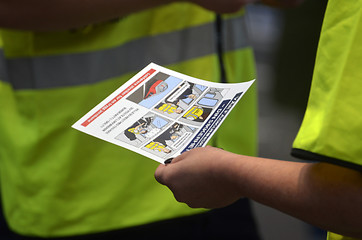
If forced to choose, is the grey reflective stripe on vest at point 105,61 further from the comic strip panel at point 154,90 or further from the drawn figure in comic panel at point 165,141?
the drawn figure in comic panel at point 165,141

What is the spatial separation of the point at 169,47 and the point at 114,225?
40cm

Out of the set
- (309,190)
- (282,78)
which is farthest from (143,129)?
(282,78)

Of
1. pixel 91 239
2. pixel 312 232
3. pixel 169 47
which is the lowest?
pixel 312 232

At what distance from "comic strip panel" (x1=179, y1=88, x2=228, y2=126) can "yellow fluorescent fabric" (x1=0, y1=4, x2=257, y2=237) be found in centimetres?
25

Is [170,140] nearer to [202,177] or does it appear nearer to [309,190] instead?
[202,177]

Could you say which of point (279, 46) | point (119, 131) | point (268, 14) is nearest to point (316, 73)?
point (119, 131)

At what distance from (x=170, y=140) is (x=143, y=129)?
0.04m

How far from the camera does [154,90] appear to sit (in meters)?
0.77

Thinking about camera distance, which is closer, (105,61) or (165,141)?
(165,141)

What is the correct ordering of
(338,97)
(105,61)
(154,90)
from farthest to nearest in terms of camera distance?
(105,61), (154,90), (338,97)

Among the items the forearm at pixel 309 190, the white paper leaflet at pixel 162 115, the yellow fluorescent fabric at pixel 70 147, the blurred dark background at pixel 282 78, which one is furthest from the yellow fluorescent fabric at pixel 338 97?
the blurred dark background at pixel 282 78

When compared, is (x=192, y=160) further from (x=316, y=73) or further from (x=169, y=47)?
(x=169, y=47)

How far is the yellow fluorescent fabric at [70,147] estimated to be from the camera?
1.02 metres

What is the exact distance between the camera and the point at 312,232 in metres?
2.04
